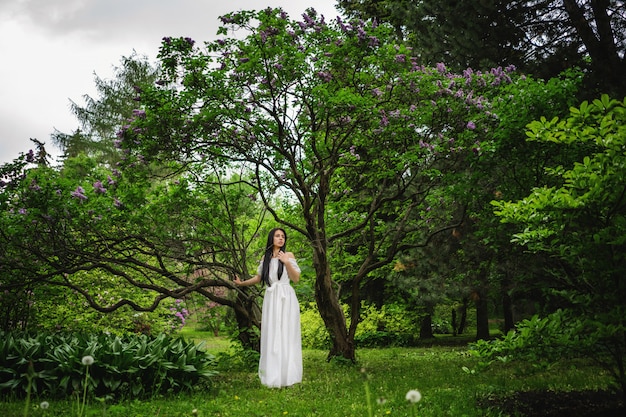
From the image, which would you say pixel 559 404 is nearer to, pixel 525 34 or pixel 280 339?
pixel 280 339

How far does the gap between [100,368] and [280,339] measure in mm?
2509

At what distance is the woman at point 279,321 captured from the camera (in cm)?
736

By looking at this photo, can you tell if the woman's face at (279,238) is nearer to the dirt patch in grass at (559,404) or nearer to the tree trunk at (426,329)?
the dirt patch in grass at (559,404)

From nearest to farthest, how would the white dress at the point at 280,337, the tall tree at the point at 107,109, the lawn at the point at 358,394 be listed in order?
the lawn at the point at 358,394 < the white dress at the point at 280,337 < the tall tree at the point at 107,109

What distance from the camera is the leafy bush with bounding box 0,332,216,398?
20.7 ft

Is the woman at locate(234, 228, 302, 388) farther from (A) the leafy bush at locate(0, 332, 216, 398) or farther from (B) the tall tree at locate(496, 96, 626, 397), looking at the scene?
(B) the tall tree at locate(496, 96, 626, 397)

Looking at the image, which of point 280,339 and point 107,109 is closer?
point 280,339

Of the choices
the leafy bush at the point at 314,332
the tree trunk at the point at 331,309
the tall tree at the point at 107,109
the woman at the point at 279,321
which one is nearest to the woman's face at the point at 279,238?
the woman at the point at 279,321

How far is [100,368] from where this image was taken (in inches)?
251

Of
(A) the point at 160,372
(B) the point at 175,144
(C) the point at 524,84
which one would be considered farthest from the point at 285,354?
(C) the point at 524,84

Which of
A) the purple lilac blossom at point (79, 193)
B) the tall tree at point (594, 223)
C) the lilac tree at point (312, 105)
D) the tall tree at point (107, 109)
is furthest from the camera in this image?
the tall tree at point (107, 109)

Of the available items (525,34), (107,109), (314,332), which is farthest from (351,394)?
(107,109)

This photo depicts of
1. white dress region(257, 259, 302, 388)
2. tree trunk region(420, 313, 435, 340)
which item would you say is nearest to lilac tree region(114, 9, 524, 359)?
white dress region(257, 259, 302, 388)

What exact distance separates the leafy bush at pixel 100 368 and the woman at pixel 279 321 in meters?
0.91
